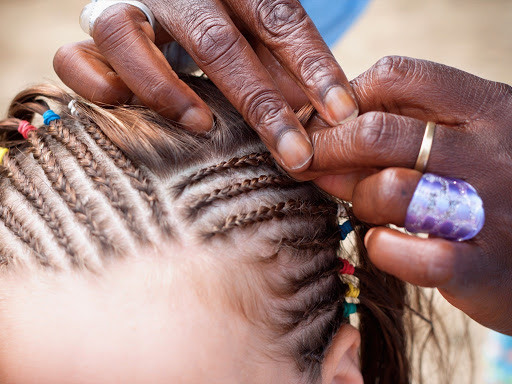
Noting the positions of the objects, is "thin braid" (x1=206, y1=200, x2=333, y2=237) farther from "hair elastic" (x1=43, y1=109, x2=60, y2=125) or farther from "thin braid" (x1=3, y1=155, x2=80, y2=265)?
"hair elastic" (x1=43, y1=109, x2=60, y2=125)

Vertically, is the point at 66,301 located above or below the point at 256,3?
below

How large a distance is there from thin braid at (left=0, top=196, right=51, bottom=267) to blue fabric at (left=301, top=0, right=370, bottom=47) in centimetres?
112

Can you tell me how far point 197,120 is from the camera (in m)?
0.95

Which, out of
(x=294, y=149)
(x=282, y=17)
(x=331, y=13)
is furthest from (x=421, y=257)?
(x=331, y=13)

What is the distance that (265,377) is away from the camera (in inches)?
36.9

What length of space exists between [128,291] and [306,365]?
38cm

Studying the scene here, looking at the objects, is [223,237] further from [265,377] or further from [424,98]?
[424,98]

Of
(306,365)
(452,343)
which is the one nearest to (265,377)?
(306,365)

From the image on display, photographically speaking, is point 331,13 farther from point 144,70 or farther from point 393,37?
point 393,37

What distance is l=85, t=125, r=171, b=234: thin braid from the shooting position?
90cm

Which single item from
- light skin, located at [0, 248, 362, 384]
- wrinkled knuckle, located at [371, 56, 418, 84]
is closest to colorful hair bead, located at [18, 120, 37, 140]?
light skin, located at [0, 248, 362, 384]

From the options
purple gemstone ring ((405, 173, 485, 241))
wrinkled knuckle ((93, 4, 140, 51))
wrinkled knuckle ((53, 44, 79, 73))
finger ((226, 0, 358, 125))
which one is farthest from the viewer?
wrinkled knuckle ((53, 44, 79, 73))

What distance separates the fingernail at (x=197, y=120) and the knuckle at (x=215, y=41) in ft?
0.28

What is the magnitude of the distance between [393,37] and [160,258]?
9.61ft
